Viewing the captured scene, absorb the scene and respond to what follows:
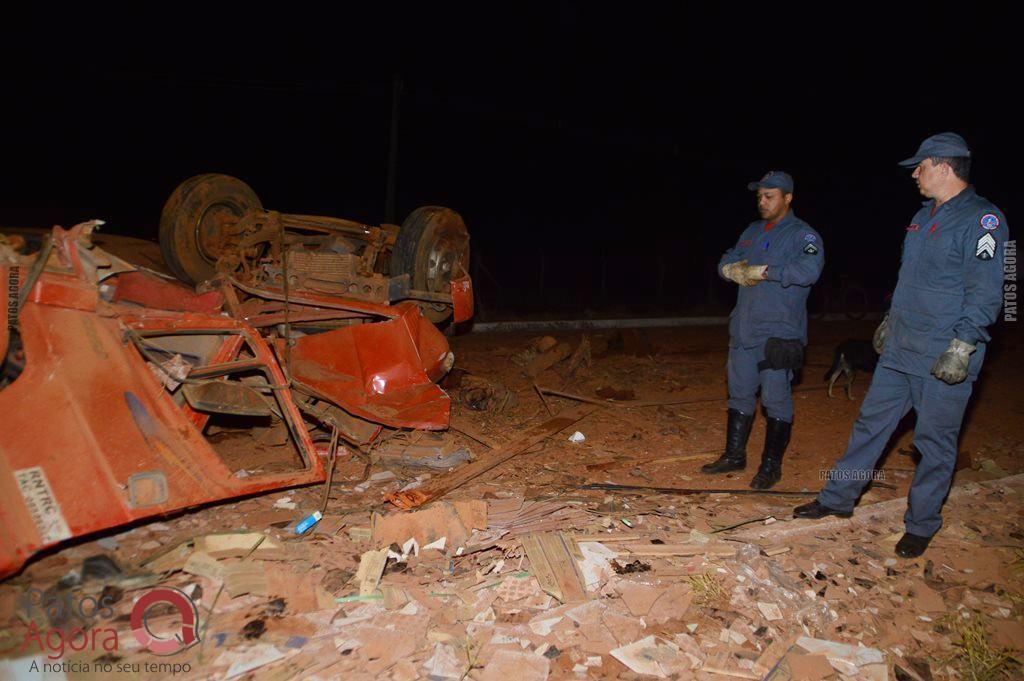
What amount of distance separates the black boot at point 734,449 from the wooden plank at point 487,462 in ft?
4.50

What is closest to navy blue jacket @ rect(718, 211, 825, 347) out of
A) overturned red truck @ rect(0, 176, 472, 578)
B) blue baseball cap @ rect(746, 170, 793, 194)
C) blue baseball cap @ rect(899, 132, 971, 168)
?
blue baseball cap @ rect(746, 170, 793, 194)

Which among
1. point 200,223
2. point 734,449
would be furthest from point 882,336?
point 200,223

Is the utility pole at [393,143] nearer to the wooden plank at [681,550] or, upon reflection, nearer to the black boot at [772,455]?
the black boot at [772,455]

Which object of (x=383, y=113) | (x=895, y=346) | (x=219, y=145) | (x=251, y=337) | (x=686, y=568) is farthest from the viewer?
(x=383, y=113)

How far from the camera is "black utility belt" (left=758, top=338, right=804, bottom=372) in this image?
398 centimetres

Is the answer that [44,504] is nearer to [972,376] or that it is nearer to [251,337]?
[251,337]

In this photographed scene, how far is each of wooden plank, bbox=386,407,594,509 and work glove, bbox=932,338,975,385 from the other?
2.87m

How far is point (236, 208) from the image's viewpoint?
5.42 m

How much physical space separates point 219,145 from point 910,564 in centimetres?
2379

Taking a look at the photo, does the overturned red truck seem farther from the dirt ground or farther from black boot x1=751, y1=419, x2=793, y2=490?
black boot x1=751, y1=419, x2=793, y2=490

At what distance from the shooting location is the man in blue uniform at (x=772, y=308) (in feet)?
13.0

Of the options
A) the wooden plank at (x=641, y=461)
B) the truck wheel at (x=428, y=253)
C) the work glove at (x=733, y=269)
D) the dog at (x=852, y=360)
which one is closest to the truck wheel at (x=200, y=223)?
the truck wheel at (x=428, y=253)

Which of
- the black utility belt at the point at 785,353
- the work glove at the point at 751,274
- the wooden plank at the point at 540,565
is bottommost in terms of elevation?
the wooden plank at the point at 540,565

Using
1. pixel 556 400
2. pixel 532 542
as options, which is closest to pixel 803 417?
pixel 556 400
